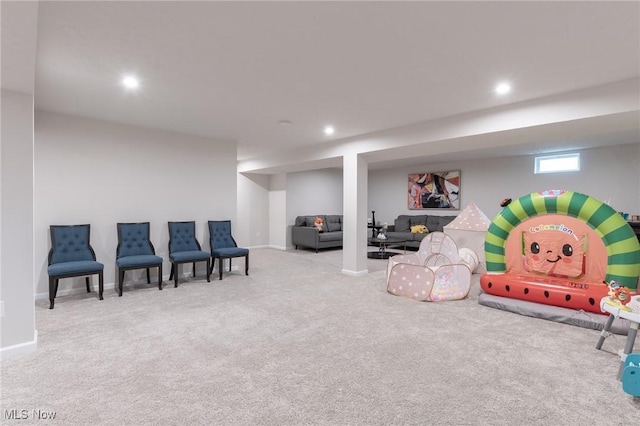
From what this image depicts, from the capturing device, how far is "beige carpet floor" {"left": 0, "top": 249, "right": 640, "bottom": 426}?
6.46ft

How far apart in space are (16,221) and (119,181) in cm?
237

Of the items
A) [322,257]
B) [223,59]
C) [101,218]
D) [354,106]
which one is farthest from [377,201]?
[223,59]

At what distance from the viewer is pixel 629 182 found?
6.30 meters

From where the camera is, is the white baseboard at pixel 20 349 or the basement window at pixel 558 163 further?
the basement window at pixel 558 163

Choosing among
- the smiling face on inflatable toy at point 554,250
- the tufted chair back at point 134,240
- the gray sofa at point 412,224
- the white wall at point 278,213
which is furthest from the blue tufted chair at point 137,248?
the gray sofa at point 412,224

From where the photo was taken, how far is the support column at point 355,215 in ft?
18.8

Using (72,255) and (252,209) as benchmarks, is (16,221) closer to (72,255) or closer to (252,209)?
(72,255)

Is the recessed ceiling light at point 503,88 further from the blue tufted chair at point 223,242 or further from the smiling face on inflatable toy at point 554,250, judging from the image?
the blue tufted chair at point 223,242

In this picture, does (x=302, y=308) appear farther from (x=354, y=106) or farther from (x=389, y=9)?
(x=389, y=9)

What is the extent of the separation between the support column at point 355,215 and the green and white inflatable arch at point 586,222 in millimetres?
2051

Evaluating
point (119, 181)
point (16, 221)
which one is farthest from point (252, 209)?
point (16, 221)

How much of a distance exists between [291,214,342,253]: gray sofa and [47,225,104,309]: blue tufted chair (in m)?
4.97

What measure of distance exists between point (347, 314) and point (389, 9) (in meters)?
2.92

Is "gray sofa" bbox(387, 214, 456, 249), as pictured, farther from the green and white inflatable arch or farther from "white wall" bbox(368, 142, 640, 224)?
the green and white inflatable arch
